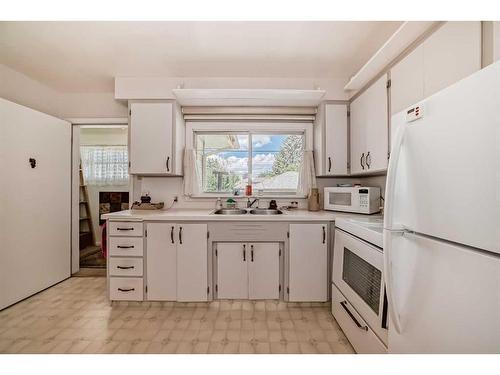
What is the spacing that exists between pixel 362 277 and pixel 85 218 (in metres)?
4.62

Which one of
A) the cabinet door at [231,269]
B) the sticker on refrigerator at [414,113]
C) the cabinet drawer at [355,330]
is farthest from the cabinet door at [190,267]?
the sticker on refrigerator at [414,113]

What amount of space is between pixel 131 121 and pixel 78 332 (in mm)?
1934

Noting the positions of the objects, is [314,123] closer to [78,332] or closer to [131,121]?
[131,121]

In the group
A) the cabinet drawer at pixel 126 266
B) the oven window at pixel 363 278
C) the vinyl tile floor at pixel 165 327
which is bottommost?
the vinyl tile floor at pixel 165 327

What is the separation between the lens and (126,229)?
2.19 meters

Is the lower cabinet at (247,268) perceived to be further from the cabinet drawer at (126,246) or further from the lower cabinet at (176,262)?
the cabinet drawer at (126,246)

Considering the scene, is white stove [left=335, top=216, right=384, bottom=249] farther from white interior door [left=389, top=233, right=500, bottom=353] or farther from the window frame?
the window frame

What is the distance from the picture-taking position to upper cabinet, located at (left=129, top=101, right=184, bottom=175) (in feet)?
8.21

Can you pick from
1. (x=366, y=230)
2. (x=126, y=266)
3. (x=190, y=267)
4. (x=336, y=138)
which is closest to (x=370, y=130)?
(x=336, y=138)

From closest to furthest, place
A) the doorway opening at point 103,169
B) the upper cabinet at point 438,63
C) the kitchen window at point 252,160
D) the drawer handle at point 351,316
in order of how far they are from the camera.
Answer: the upper cabinet at point 438,63
the drawer handle at point 351,316
the kitchen window at point 252,160
the doorway opening at point 103,169

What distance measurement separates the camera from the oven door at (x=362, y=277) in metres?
1.27

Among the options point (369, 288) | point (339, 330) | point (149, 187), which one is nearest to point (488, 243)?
point (369, 288)

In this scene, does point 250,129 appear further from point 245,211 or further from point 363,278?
point 363,278
